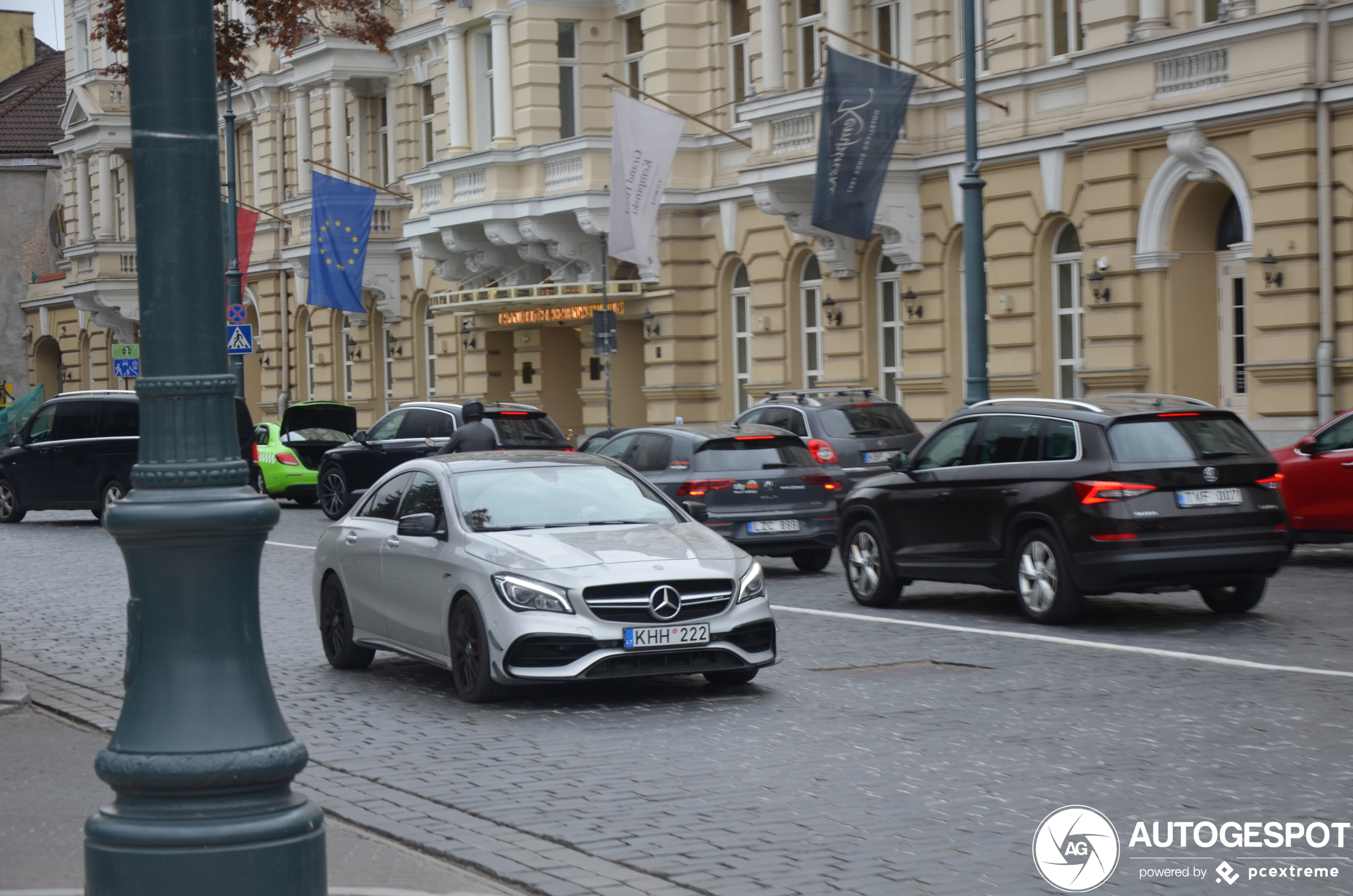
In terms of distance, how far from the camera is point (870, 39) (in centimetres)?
3109

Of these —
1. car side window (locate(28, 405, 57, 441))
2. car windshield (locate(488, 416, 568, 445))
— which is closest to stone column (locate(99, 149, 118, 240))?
car side window (locate(28, 405, 57, 441))

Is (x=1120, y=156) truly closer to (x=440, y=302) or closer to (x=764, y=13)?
(x=764, y=13)

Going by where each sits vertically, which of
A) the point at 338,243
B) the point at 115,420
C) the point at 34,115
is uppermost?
the point at 34,115

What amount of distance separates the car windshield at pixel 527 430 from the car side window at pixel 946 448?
11.5 metres

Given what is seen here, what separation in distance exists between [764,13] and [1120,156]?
889 centimetres

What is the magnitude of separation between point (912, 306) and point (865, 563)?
14574 mm

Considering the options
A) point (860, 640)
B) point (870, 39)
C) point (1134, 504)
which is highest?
point (870, 39)

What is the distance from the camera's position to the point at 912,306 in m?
30.0

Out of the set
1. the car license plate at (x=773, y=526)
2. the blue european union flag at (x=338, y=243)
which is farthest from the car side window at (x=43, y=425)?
the car license plate at (x=773, y=526)

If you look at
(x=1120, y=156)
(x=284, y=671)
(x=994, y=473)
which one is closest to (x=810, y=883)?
(x=284, y=671)

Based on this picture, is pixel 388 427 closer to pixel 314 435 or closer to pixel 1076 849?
pixel 314 435

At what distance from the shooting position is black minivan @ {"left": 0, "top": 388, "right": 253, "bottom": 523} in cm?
2880

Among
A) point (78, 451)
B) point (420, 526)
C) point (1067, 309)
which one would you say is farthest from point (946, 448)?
point (78, 451)

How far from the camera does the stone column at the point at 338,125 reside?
45.7 m
